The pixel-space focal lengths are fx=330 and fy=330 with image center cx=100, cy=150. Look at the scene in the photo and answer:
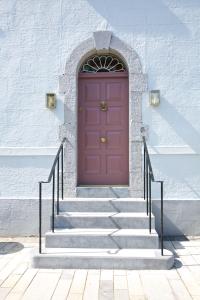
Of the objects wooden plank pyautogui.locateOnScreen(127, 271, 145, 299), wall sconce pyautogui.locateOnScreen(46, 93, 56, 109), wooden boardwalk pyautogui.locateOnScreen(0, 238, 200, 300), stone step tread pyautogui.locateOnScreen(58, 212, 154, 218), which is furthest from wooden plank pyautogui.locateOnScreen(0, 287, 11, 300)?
wall sconce pyautogui.locateOnScreen(46, 93, 56, 109)

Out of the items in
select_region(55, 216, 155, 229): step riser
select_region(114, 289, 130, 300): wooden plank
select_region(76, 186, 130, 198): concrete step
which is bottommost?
select_region(114, 289, 130, 300): wooden plank

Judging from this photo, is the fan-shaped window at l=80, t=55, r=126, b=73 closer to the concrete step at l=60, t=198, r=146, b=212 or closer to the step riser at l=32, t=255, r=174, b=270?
the concrete step at l=60, t=198, r=146, b=212

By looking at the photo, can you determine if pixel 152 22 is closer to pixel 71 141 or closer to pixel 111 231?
pixel 71 141

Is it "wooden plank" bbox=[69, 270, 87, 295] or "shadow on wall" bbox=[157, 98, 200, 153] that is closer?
"wooden plank" bbox=[69, 270, 87, 295]

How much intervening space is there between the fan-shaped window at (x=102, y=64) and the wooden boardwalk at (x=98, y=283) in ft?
10.5

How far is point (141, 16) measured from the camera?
5.46 metres

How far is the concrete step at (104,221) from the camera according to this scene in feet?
15.4

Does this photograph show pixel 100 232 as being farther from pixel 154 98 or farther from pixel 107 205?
pixel 154 98

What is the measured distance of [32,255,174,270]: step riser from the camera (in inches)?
157

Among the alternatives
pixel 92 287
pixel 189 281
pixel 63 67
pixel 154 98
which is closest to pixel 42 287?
pixel 92 287

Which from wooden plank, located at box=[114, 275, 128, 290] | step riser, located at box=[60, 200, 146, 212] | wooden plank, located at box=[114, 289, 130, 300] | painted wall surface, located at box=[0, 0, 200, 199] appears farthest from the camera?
painted wall surface, located at box=[0, 0, 200, 199]

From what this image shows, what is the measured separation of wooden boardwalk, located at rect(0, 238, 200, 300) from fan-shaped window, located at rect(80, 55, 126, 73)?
3.20m

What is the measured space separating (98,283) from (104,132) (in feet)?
8.68

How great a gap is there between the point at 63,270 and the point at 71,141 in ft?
7.09
